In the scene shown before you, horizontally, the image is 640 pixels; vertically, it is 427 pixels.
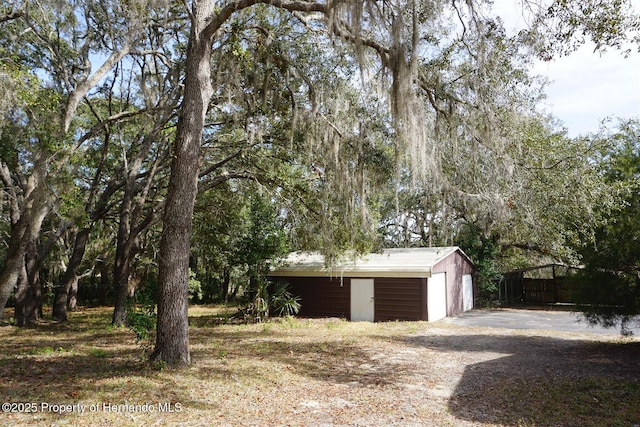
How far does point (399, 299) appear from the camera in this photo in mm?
14227

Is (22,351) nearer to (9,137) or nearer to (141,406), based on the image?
(9,137)

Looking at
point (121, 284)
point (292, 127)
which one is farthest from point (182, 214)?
point (121, 284)

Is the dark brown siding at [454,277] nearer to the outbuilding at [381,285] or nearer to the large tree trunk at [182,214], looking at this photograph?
the outbuilding at [381,285]

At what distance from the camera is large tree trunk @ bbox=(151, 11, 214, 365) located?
6316mm

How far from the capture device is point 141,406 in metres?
4.73

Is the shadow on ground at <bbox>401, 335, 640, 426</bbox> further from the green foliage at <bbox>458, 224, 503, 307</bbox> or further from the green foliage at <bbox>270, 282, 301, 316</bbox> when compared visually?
the green foliage at <bbox>458, 224, 503, 307</bbox>

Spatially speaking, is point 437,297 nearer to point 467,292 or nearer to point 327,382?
point 467,292

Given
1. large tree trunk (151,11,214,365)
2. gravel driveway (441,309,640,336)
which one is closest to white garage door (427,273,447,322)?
gravel driveway (441,309,640,336)

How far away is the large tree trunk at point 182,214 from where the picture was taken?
6.32 m

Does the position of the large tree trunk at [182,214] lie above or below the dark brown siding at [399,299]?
above

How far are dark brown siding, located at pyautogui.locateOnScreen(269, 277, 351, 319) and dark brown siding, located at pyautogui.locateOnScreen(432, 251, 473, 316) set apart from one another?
3.50 m

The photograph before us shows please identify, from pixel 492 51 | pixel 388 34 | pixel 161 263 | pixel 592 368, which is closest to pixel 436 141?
pixel 492 51

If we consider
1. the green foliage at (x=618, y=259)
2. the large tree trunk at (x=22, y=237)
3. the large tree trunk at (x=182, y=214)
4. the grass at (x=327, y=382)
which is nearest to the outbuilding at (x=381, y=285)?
the grass at (x=327, y=382)

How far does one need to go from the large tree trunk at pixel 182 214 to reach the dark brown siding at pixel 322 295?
8911 mm
